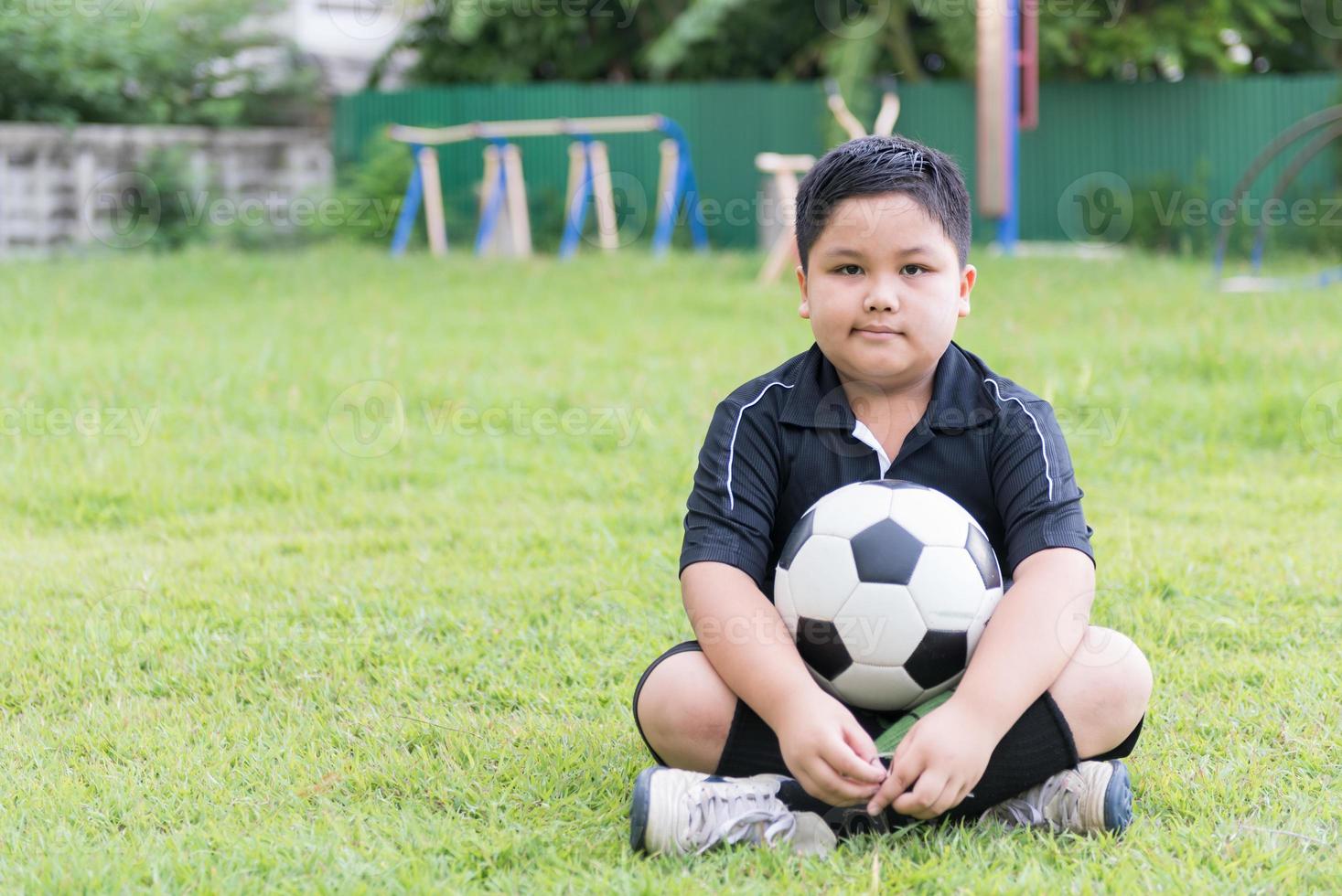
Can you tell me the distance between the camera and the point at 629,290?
908cm

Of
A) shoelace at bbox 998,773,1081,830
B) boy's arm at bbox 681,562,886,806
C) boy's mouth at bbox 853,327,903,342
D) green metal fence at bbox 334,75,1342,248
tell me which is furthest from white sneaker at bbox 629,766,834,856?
green metal fence at bbox 334,75,1342,248

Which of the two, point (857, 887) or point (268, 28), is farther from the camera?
point (268, 28)

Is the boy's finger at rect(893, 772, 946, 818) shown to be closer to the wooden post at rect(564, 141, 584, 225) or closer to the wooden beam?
the wooden beam

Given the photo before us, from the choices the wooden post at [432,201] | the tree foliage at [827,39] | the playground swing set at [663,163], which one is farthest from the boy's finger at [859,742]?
the wooden post at [432,201]

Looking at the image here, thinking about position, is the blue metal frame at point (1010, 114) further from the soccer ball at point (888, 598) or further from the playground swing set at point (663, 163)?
the soccer ball at point (888, 598)

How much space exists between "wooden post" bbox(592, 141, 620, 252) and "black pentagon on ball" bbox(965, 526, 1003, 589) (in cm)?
1018

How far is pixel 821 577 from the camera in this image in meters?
2.27

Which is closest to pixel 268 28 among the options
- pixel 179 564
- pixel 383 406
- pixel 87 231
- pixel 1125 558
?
pixel 87 231

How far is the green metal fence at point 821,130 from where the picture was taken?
41.5 feet

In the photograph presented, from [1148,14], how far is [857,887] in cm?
1267

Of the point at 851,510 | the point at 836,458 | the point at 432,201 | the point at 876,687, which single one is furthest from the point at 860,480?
the point at 432,201

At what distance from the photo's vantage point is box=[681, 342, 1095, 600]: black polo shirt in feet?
7.86

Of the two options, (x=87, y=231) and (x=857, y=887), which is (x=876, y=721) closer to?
(x=857, y=887)

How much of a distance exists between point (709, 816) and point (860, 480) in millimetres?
665
